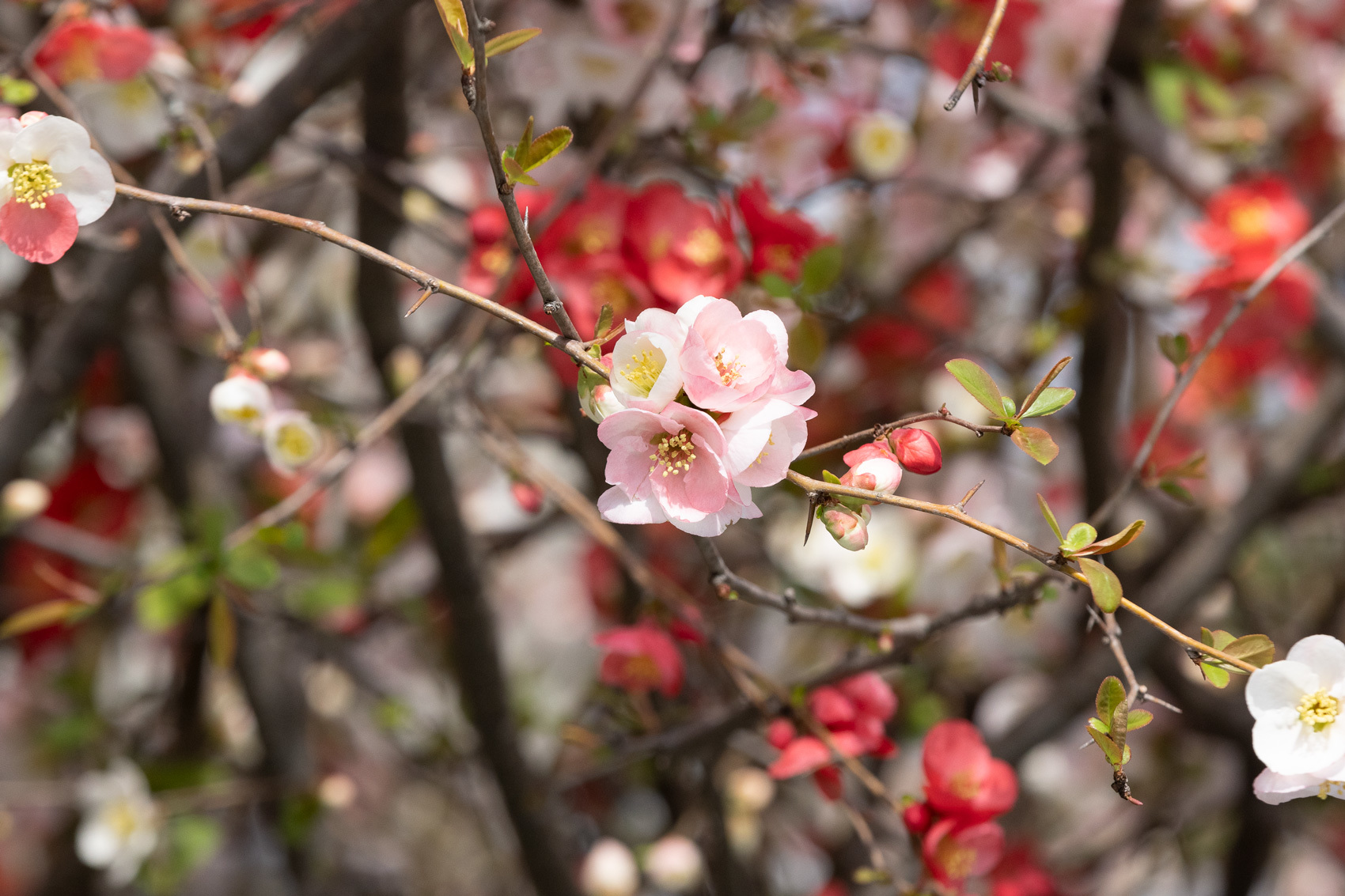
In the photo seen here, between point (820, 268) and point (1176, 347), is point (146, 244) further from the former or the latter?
point (1176, 347)

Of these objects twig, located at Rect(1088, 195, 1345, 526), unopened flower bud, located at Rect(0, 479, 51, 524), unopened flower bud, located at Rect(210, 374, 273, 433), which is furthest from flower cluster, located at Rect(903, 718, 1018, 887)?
unopened flower bud, located at Rect(0, 479, 51, 524)

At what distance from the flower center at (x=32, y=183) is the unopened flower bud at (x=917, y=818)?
573mm

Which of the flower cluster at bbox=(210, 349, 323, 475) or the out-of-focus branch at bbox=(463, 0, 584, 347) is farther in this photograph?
the flower cluster at bbox=(210, 349, 323, 475)

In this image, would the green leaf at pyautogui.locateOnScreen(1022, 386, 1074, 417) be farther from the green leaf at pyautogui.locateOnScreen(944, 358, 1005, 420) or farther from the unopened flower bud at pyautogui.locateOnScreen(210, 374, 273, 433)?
the unopened flower bud at pyautogui.locateOnScreen(210, 374, 273, 433)

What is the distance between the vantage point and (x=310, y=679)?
1665mm

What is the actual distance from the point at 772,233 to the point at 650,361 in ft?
1.06

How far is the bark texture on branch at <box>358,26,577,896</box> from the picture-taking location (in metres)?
0.83

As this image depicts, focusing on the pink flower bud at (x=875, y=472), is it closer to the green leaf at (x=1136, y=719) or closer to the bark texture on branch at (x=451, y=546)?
the green leaf at (x=1136, y=719)

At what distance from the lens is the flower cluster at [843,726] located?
2.01 feet

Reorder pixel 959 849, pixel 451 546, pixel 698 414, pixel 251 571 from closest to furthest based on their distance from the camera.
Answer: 1. pixel 698 414
2. pixel 959 849
3. pixel 251 571
4. pixel 451 546

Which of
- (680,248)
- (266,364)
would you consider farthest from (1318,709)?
(266,364)

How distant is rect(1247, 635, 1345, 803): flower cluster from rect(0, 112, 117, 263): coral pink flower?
→ 57cm

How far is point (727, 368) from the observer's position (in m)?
0.40

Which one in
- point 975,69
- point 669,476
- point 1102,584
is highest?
point 975,69
